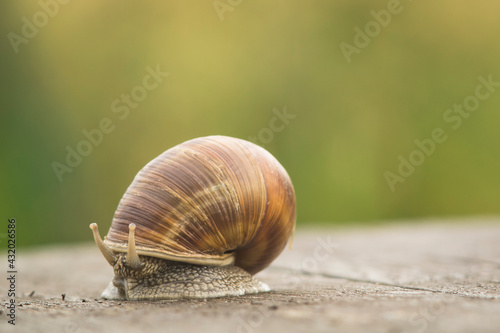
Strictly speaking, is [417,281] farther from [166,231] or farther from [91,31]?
[91,31]

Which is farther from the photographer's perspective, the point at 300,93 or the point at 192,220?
the point at 300,93

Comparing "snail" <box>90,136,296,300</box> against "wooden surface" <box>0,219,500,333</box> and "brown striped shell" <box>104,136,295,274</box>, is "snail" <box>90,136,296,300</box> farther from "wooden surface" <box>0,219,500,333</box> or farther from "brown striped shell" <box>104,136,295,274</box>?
"wooden surface" <box>0,219,500,333</box>

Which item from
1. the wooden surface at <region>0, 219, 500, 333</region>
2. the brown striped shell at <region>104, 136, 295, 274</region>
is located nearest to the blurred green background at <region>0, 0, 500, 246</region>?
the wooden surface at <region>0, 219, 500, 333</region>

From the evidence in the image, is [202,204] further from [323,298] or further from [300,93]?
[300,93]

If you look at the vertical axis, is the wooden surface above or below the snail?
below

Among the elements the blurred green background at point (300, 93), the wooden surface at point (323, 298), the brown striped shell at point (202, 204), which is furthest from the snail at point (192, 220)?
the blurred green background at point (300, 93)

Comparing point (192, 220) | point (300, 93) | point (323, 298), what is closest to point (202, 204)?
point (192, 220)

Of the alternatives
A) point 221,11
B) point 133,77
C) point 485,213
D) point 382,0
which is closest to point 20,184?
point 133,77

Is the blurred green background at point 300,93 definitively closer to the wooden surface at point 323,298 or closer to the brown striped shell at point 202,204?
the wooden surface at point 323,298
